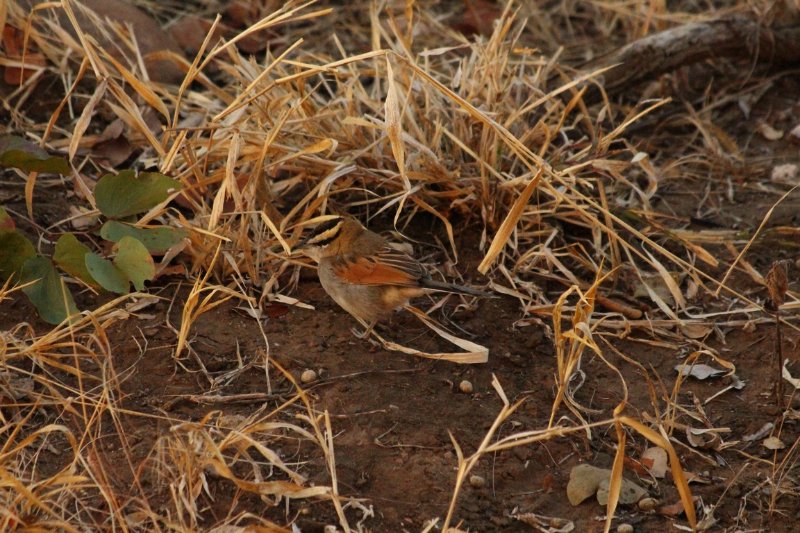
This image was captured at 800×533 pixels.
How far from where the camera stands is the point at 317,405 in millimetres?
3828

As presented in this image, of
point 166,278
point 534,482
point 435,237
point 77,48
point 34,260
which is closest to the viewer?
point 534,482

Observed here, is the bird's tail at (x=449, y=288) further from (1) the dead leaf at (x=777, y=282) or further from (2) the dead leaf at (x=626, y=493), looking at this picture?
(1) the dead leaf at (x=777, y=282)

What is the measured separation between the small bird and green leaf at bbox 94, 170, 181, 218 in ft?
2.17

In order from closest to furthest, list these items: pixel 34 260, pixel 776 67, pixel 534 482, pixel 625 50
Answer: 1. pixel 534 482
2. pixel 34 260
3. pixel 625 50
4. pixel 776 67

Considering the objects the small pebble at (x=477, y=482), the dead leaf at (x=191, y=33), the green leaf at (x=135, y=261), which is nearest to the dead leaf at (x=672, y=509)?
the small pebble at (x=477, y=482)

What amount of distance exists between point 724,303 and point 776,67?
2.42 meters

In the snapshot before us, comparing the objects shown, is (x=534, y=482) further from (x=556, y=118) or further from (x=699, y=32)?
(x=699, y=32)

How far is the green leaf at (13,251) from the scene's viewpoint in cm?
407

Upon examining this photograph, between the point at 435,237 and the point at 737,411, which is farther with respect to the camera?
the point at 435,237

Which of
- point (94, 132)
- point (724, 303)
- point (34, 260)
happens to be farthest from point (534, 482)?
point (94, 132)

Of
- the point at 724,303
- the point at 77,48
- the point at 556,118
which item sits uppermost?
the point at 77,48

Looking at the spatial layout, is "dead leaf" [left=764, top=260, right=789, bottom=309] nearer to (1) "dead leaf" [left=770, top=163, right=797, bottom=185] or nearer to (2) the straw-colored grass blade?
(2) the straw-colored grass blade

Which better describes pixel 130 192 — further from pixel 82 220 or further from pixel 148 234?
pixel 82 220

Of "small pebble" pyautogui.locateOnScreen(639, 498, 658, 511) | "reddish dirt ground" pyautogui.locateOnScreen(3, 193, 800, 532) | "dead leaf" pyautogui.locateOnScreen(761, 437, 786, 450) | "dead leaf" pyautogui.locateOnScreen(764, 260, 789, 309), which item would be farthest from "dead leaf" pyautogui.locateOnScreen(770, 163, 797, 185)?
Answer: "small pebble" pyautogui.locateOnScreen(639, 498, 658, 511)
